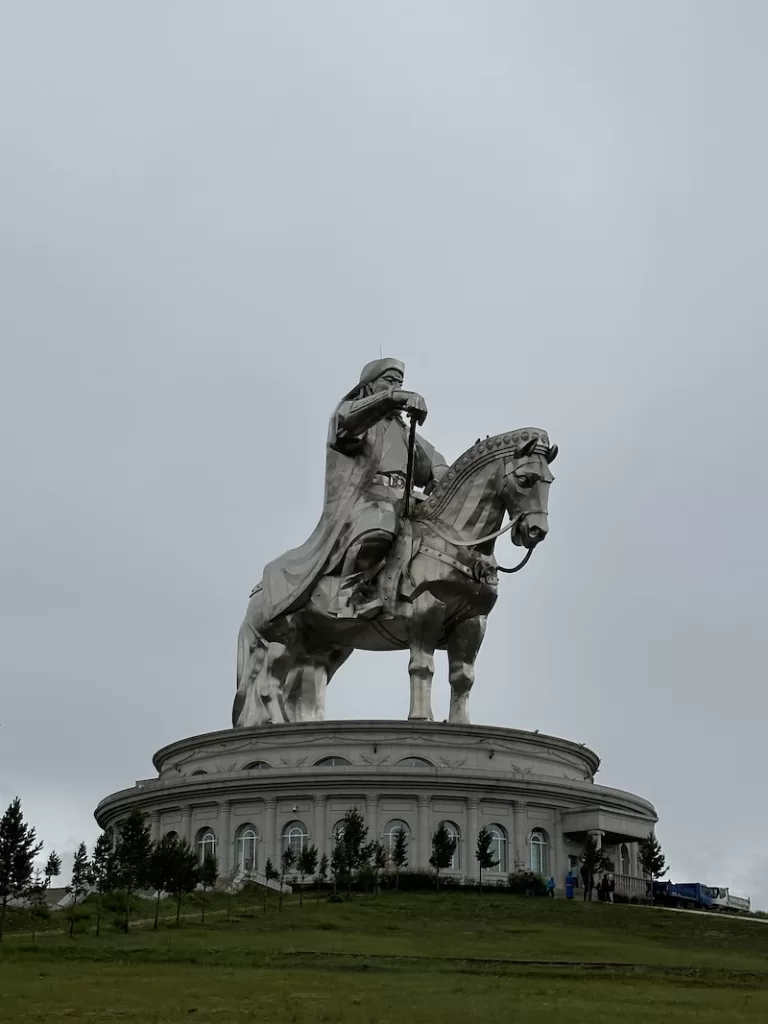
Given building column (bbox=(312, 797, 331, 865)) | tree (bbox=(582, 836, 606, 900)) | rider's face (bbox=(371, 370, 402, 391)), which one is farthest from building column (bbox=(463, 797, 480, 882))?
rider's face (bbox=(371, 370, 402, 391))

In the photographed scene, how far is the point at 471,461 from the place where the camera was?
3728 centimetres

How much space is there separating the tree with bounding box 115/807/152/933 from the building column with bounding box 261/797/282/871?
7.80 m

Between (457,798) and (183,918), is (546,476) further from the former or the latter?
(183,918)

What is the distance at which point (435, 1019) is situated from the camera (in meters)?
15.1

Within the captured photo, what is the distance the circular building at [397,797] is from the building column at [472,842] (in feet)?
0.08

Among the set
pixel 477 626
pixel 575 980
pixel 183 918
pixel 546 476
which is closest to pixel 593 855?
pixel 477 626

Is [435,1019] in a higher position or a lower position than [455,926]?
lower

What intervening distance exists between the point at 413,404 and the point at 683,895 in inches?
613

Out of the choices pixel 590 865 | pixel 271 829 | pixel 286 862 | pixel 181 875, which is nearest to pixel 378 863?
pixel 286 862

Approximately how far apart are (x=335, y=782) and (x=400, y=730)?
86.1 inches

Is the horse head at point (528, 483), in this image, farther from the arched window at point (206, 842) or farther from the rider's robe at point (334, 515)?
the arched window at point (206, 842)

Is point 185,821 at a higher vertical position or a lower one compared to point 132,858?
higher

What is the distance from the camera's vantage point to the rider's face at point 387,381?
39.3 metres

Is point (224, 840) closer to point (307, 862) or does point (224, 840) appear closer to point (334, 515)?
point (307, 862)
